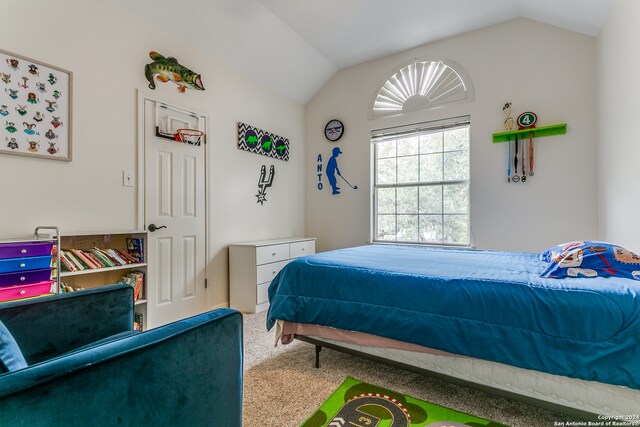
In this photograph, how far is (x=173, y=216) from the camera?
2887mm

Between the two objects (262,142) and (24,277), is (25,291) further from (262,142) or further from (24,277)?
(262,142)

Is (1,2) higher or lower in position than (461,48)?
lower

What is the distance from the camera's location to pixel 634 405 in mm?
1192

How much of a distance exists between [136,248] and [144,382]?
199 centimetres

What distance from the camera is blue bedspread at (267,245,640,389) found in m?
1.21

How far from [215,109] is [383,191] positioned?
233 cm

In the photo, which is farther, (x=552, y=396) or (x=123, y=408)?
(x=552, y=396)

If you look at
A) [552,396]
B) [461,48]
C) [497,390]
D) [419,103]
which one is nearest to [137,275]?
[497,390]

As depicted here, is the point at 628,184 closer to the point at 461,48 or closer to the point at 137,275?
the point at 461,48

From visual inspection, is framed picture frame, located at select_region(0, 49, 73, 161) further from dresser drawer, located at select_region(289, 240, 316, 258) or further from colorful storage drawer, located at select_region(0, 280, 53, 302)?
dresser drawer, located at select_region(289, 240, 316, 258)

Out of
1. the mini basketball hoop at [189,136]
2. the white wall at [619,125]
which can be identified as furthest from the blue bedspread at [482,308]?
the mini basketball hoop at [189,136]

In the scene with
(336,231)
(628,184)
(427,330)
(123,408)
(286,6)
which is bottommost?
(427,330)

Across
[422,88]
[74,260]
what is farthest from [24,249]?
[422,88]

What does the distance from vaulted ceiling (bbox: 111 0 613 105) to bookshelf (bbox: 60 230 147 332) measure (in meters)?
1.91
